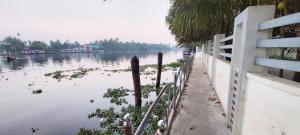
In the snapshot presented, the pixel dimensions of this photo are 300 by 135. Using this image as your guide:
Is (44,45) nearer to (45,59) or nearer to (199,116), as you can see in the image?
(45,59)

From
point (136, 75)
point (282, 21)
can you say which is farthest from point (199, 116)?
point (136, 75)

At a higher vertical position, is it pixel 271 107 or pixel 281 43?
pixel 281 43

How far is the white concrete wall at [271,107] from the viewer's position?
1854 millimetres

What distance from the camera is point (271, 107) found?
2.27 m

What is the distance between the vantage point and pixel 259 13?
2877 mm

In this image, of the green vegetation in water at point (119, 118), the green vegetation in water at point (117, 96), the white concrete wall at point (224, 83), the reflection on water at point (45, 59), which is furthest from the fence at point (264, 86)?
the reflection on water at point (45, 59)

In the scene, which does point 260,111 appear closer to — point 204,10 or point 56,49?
point 204,10

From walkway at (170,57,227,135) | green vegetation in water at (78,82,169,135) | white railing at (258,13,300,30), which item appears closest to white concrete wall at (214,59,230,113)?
walkway at (170,57,227,135)

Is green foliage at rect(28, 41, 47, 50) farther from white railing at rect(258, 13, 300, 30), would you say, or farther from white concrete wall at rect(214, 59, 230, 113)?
white railing at rect(258, 13, 300, 30)

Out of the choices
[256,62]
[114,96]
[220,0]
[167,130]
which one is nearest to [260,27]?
Answer: [256,62]

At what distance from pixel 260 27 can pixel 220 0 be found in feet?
7.56

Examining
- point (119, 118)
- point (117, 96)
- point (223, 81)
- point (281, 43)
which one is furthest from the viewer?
point (117, 96)

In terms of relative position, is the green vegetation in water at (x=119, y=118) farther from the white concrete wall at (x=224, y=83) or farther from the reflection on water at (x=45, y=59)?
the reflection on water at (x=45, y=59)

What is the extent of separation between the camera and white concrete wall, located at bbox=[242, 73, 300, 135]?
73.0 inches
